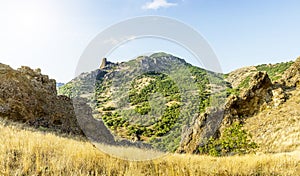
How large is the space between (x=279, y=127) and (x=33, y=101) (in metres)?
18.3

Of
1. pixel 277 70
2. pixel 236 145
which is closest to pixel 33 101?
pixel 236 145

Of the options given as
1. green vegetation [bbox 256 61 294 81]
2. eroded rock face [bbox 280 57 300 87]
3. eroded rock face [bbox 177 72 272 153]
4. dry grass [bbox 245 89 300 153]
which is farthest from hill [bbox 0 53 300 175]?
green vegetation [bbox 256 61 294 81]

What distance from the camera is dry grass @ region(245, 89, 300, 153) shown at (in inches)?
800

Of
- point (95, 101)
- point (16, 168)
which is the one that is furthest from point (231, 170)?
point (95, 101)

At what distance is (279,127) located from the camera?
22.7 metres

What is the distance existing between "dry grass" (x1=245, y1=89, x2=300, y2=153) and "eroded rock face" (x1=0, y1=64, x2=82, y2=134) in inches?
534

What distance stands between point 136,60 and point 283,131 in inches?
692

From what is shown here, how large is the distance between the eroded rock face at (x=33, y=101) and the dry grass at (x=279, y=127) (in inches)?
534

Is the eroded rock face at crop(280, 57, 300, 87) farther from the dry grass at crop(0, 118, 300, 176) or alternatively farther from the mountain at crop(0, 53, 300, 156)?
the dry grass at crop(0, 118, 300, 176)

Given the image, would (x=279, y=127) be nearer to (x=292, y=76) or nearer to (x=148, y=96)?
(x=292, y=76)

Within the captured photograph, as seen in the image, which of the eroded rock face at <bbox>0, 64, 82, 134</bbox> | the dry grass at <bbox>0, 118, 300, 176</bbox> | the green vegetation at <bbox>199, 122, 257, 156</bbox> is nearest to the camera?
the dry grass at <bbox>0, 118, 300, 176</bbox>

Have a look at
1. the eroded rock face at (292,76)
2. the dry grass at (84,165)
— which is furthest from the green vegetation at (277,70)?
the dry grass at (84,165)

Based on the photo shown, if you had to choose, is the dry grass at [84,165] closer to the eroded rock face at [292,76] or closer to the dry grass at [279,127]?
the dry grass at [279,127]

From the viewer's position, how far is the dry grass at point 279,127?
2031 cm
